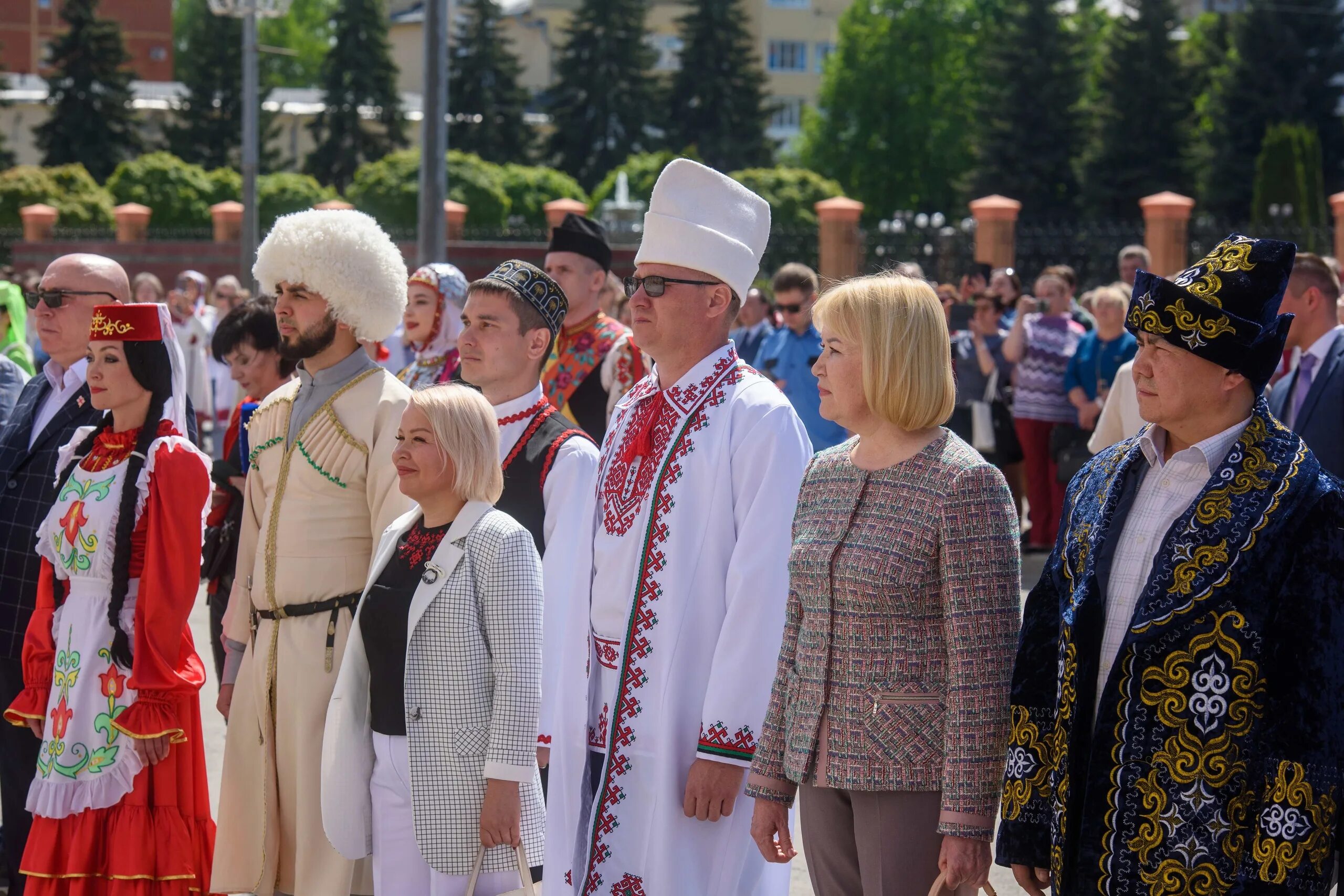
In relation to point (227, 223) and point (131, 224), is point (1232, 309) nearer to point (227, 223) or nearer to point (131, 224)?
point (227, 223)

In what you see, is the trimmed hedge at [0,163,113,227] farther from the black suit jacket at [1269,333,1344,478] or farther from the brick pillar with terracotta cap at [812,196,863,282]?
the black suit jacket at [1269,333,1344,478]

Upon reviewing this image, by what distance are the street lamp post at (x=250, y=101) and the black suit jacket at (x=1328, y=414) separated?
51.0 feet

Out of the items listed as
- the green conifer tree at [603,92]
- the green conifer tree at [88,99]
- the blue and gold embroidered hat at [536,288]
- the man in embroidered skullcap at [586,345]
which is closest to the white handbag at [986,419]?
the man in embroidered skullcap at [586,345]

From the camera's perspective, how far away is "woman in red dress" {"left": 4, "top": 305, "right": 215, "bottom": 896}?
4.77 meters

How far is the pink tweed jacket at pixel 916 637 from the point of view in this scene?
10.7ft

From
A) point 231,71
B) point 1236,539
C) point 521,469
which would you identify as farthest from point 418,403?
point 231,71

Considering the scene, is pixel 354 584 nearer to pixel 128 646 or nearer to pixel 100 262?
pixel 128 646

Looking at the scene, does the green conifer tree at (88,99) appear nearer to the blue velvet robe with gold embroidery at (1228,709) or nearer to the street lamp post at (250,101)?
the street lamp post at (250,101)

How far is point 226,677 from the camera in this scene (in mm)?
4992

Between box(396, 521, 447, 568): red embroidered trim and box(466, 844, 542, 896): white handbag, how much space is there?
754 millimetres

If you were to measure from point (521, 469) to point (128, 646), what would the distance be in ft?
4.44

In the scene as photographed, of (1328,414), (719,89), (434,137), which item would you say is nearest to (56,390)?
(1328,414)

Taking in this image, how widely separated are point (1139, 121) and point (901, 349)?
2005 inches

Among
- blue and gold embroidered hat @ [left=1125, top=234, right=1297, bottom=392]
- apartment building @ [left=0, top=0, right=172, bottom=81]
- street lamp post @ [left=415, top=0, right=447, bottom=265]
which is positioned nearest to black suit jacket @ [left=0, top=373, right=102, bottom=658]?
blue and gold embroidered hat @ [left=1125, top=234, right=1297, bottom=392]
